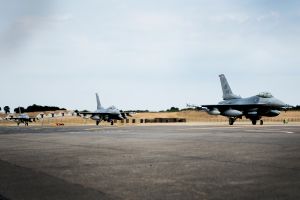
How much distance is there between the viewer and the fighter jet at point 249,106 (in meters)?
50.3

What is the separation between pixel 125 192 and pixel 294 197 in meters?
2.53

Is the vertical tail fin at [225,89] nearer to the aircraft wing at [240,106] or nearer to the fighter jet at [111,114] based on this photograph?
the aircraft wing at [240,106]

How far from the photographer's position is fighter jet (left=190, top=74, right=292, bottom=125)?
165 ft

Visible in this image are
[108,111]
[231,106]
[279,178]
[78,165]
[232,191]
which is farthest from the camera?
[108,111]

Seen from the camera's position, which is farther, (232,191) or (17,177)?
(17,177)

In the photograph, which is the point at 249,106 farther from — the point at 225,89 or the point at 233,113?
the point at 225,89

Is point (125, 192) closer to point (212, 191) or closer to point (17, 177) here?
point (212, 191)

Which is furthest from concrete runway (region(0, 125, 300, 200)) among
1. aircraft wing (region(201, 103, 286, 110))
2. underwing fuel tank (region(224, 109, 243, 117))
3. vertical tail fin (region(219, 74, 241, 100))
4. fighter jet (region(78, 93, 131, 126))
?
fighter jet (region(78, 93, 131, 126))

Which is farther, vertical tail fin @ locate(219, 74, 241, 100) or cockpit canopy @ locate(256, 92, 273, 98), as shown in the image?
vertical tail fin @ locate(219, 74, 241, 100)

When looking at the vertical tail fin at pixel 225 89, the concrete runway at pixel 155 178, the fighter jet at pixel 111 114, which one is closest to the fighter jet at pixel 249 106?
the vertical tail fin at pixel 225 89

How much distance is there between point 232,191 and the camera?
19.5 feet

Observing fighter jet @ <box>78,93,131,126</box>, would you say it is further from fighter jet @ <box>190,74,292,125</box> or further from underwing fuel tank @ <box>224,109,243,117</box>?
underwing fuel tank @ <box>224,109,243,117</box>

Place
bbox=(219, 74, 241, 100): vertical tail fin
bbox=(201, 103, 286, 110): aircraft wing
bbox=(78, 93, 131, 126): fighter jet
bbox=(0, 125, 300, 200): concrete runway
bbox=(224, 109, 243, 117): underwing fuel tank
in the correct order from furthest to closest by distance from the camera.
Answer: bbox=(78, 93, 131, 126): fighter jet
bbox=(219, 74, 241, 100): vertical tail fin
bbox=(224, 109, 243, 117): underwing fuel tank
bbox=(201, 103, 286, 110): aircraft wing
bbox=(0, 125, 300, 200): concrete runway

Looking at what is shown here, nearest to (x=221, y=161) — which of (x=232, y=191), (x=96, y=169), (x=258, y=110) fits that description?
(x=96, y=169)
